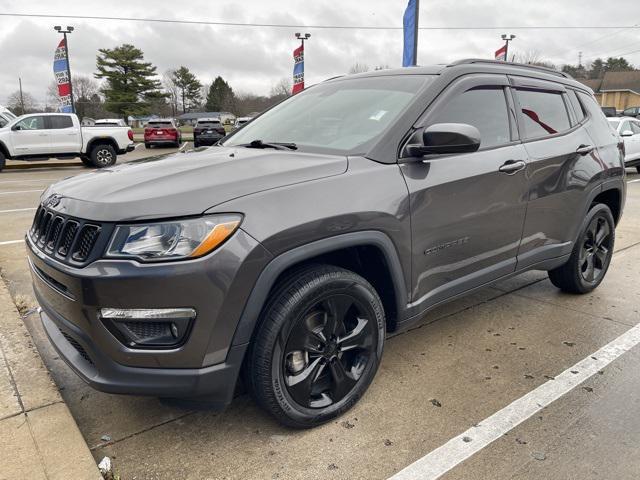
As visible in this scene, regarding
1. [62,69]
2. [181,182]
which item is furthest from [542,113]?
[62,69]

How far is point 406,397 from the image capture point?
2.82 m

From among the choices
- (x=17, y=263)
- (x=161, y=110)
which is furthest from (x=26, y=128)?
(x=161, y=110)

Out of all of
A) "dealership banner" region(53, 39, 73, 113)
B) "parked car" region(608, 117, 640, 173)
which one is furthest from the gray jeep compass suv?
"dealership banner" region(53, 39, 73, 113)

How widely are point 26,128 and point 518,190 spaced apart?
16.5 metres

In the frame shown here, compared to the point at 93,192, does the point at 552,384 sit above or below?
below

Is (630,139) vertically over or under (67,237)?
over

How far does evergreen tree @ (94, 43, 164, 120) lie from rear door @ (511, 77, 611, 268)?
62927mm

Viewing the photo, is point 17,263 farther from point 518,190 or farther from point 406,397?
point 518,190

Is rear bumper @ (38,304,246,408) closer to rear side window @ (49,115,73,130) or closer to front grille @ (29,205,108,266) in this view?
front grille @ (29,205,108,266)

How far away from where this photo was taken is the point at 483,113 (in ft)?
10.5

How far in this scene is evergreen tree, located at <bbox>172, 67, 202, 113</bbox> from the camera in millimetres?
86188

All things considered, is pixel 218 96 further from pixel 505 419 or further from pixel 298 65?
pixel 505 419

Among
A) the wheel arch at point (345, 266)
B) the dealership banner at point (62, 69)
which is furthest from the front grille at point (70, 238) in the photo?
the dealership banner at point (62, 69)

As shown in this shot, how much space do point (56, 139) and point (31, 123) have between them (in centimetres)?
85
